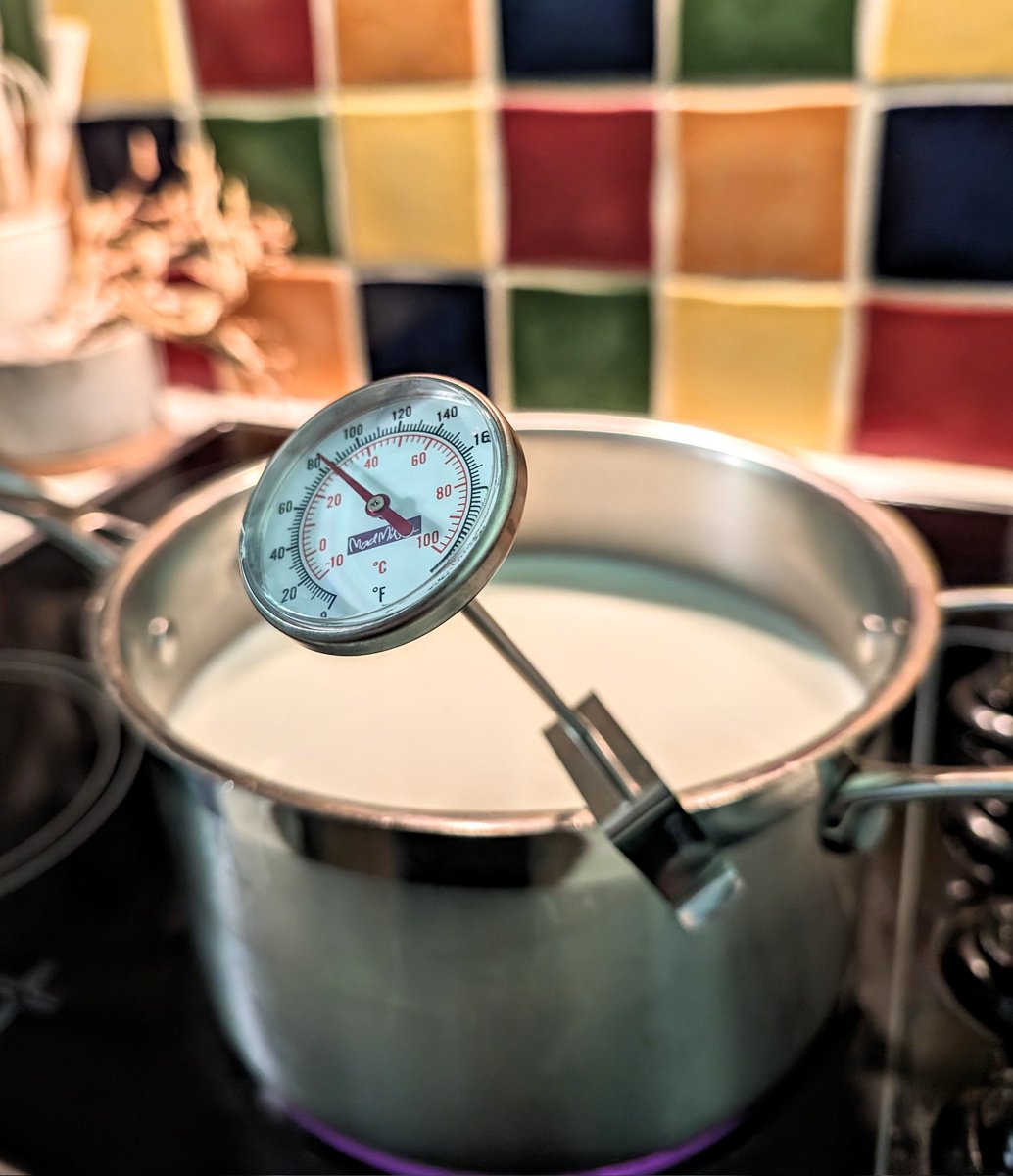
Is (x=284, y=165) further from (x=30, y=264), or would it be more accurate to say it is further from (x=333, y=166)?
(x=30, y=264)

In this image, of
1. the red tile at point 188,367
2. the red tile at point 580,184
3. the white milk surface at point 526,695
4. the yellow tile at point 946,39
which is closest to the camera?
the white milk surface at point 526,695

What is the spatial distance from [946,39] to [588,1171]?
1.97ft

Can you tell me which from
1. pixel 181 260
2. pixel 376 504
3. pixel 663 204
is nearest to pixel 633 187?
pixel 663 204

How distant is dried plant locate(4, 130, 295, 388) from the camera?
0.82 meters

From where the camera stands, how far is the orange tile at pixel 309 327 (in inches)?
33.5

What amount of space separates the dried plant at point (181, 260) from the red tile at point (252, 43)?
2.3 inches

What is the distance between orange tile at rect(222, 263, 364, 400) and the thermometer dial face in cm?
53

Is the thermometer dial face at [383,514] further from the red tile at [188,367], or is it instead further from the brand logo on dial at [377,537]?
the red tile at [188,367]

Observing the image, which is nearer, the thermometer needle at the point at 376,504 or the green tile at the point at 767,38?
the thermometer needle at the point at 376,504

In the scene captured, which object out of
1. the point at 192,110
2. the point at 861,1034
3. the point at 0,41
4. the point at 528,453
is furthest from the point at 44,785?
the point at 0,41

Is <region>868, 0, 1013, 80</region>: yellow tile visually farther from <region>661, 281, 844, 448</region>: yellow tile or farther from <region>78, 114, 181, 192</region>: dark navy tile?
<region>78, 114, 181, 192</region>: dark navy tile

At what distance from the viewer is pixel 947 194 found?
2.19 feet

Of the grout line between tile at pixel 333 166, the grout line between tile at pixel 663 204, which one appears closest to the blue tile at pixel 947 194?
the grout line between tile at pixel 663 204

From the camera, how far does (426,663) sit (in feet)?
1.98
